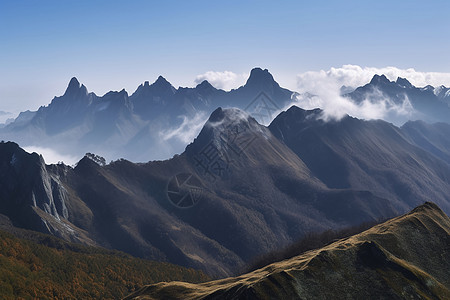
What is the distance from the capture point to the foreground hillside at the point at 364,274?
5271 inches

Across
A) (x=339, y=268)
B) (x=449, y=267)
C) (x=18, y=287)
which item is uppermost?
(x=18, y=287)

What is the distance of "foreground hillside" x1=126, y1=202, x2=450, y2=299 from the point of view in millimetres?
133875

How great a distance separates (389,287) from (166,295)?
82.5 metres

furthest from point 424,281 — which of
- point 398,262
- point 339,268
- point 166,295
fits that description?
point 166,295

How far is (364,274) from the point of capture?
143 meters

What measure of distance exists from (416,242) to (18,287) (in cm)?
16834

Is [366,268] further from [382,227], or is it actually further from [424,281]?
[382,227]

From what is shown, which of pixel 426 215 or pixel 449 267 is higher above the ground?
pixel 426 215

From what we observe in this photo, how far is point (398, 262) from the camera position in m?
149

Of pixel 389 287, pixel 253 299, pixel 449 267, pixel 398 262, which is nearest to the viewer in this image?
pixel 253 299

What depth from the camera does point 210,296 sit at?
146375 millimetres

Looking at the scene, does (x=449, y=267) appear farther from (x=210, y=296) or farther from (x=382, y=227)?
(x=210, y=296)

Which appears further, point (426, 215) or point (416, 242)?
point (426, 215)

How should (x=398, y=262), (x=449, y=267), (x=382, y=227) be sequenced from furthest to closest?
(x=382, y=227) < (x=449, y=267) < (x=398, y=262)
